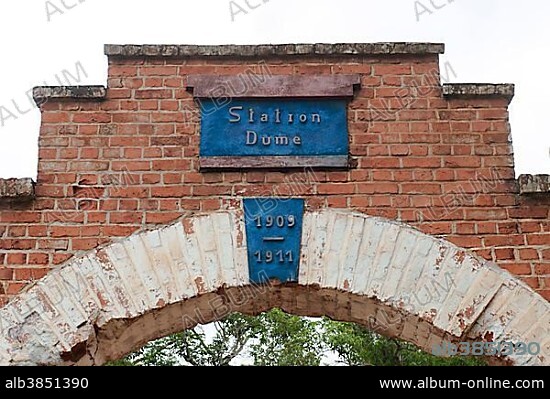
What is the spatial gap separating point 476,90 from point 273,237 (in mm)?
1514

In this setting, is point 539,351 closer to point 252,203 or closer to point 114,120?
point 252,203

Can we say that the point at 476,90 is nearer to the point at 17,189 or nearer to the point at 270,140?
the point at 270,140

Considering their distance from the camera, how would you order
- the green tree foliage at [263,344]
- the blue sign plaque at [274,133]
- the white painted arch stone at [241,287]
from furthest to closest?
the green tree foliage at [263,344] < the blue sign plaque at [274,133] < the white painted arch stone at [241,287]

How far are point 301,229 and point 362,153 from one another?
589 mm

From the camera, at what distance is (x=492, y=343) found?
372 centimetres

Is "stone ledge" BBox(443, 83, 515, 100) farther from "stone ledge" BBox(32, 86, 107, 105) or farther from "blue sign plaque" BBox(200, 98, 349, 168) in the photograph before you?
"stone ledge" BBox(32, 86, 107, 105)

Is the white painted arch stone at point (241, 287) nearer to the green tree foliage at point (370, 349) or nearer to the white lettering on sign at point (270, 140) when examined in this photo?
the white lettering on sign at point (270, 140)

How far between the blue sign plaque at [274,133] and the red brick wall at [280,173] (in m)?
0.07

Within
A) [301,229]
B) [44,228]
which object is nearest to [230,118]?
[301,229]

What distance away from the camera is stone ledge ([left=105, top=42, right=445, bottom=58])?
4258mm

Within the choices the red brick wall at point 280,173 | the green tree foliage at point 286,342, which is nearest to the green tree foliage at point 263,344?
the green tree foliage at point 286,342

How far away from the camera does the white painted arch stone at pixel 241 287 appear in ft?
12.2

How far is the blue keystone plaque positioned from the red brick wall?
88 mm

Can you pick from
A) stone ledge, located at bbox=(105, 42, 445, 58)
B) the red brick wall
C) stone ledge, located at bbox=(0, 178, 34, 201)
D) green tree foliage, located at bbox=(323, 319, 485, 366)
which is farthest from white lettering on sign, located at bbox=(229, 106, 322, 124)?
green tree foliage, located at bbox=(323, 319, 485, 366)
